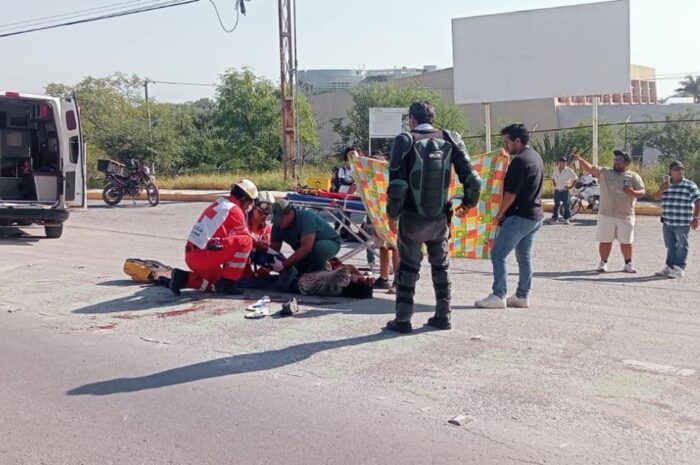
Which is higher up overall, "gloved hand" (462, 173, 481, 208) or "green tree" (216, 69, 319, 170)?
"green tree" (216, 69, 319, 170)

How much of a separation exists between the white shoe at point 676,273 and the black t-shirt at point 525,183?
3329mm

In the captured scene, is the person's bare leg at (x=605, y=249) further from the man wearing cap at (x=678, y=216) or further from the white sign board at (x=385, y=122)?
the white sign board at (x=385, y=122)

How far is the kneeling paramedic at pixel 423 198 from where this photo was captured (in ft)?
21.6

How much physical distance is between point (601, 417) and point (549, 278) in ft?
18.3

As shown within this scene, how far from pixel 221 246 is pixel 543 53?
1785 cm

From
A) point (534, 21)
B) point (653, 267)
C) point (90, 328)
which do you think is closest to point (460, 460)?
point (90, 328)

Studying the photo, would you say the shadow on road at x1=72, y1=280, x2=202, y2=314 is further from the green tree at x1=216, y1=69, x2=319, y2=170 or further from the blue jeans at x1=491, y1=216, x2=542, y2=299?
the green tree at x1=216, y1=69, x2=319, y2=170

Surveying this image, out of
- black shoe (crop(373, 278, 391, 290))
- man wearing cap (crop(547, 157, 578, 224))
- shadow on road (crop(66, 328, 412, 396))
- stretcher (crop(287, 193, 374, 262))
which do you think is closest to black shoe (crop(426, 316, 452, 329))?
shadow on road (crop(66, 328, 412, 396))

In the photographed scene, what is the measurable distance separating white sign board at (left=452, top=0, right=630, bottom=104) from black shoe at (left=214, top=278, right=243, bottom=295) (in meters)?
17.2

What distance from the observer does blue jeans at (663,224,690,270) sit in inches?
412

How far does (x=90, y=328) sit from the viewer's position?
24.3 ft

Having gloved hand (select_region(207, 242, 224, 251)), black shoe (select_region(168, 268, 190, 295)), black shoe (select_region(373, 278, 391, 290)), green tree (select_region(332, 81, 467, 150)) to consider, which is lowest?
black shoe (select_region(373, 278, 391, 290))

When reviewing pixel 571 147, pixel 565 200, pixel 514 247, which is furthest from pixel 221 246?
pixel 571 147

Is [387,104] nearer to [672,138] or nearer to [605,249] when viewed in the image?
[672,138]
